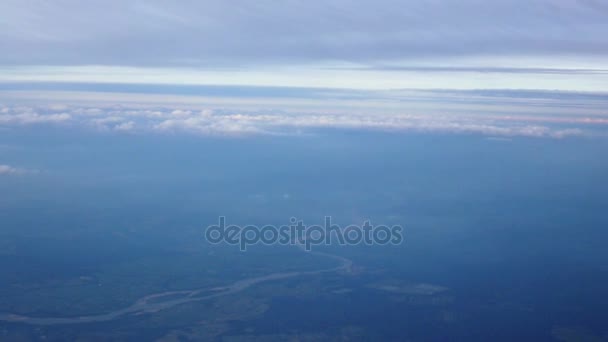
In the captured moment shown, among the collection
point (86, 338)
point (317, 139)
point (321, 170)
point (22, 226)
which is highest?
point (317, 139)

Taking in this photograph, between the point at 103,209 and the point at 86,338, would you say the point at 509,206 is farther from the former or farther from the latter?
the point at 86,338

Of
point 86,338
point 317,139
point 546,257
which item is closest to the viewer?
point 86,338

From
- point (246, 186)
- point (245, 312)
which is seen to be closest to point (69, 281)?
point (245, 312)

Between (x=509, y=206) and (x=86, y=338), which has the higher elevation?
(x=509, y=206)

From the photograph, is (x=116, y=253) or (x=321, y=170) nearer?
(x=116, y=253)

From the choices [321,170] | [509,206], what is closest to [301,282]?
[509,206]

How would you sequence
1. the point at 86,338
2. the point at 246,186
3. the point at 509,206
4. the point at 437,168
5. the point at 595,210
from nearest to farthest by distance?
the point at 86,338 → the point at 595,210 → the point at 509,206 → the point at 246,186 → the point at 437,168

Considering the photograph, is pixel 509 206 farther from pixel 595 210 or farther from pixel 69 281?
pixel 69 281
